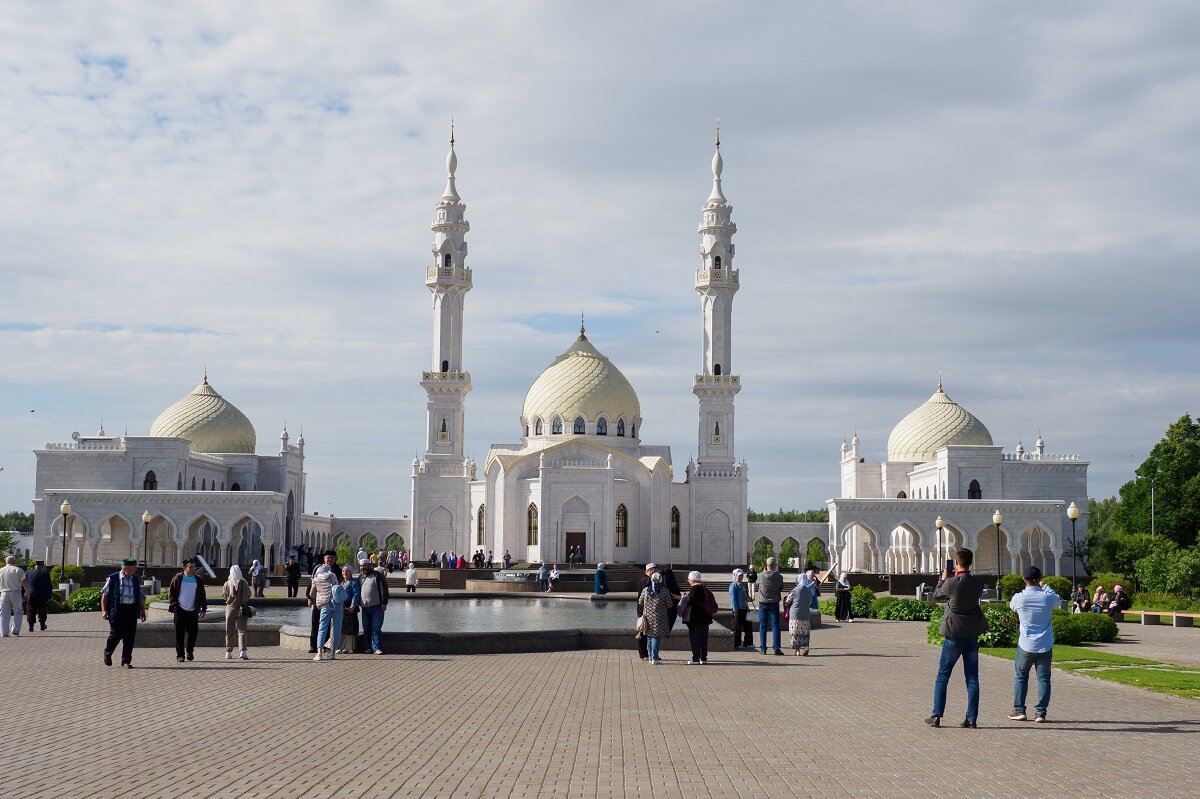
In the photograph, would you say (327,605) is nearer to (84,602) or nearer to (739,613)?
(739,613)

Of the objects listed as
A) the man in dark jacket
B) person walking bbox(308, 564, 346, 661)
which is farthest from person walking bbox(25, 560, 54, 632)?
the man in dark jacket

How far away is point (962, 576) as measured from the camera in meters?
11.7

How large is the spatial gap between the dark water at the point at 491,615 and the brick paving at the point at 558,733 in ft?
19.4

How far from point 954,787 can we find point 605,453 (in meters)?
48.7

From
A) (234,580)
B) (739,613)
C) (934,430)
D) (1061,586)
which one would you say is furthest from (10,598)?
(934,430)

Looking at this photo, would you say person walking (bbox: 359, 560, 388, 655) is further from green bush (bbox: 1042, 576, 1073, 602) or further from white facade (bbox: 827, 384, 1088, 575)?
white facade (bbox: 827, 384, 1088, 575)

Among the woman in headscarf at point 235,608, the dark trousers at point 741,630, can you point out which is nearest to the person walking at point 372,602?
the woman in headscarf at point 235,608

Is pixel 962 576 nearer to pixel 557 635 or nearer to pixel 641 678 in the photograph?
pixel 641 678

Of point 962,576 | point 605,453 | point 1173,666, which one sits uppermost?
point 605,453

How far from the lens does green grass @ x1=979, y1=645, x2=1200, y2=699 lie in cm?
1474

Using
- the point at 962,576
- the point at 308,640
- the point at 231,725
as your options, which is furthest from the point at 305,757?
the point at 308,640

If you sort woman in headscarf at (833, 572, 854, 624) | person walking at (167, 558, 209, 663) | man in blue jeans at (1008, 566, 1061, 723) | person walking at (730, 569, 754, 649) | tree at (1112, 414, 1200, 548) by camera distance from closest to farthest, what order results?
man in blue jeans at (1008, 566, 1061, 723)
person walking at (167, 558, 209, 663)
person walking at (730, 569, 754, 649)
woman in headscarf at (833, 572, 854, 624)
tree at (1112, 414, 1200, 548)

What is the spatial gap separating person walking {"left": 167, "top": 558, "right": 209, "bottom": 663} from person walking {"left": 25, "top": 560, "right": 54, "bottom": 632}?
5960 millimetres

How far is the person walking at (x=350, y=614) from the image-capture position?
17734 millimetres
